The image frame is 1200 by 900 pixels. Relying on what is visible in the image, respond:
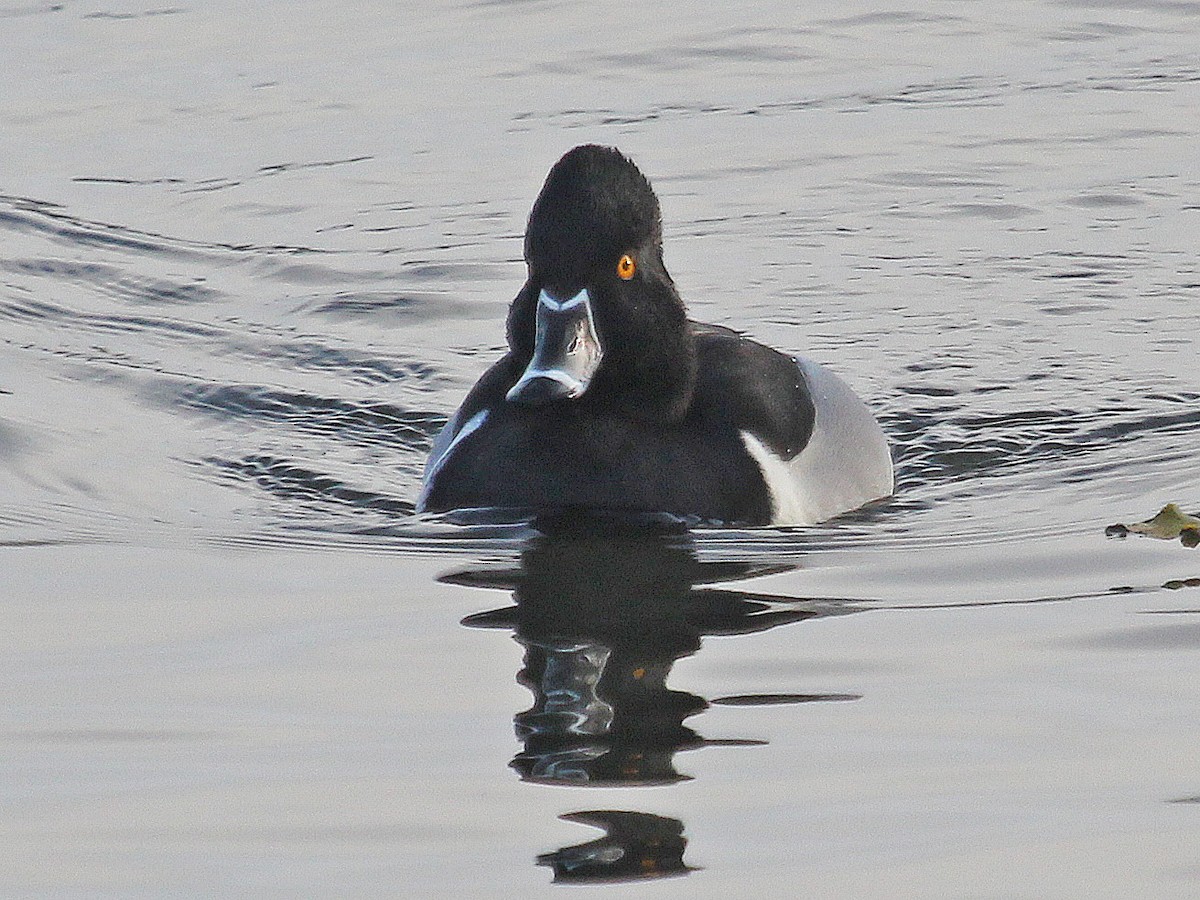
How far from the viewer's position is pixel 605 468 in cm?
744

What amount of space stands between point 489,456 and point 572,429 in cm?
28

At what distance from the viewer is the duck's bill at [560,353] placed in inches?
283

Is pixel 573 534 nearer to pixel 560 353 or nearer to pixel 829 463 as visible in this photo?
pixel 560 353

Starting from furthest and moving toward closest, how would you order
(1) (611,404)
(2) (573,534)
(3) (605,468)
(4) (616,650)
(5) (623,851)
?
(1) (611,404) < (3) (605,468) < (2) (573,534) < (4) (616,650) < (5) (623,851)

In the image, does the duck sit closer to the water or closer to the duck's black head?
the duck's black head

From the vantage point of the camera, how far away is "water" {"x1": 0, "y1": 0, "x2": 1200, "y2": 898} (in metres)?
4.89

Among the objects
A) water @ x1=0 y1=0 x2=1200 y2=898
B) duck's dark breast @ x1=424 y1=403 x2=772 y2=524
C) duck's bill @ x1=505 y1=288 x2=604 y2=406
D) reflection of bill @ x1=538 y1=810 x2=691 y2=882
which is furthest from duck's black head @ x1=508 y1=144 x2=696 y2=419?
reflection of bill @ x1=538 y1=810 x2=691 y2=882

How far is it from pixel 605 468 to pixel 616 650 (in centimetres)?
144

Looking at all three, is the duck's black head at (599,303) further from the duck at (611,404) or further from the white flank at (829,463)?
the white flank at (829,463)

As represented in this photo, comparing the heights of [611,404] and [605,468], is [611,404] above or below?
above

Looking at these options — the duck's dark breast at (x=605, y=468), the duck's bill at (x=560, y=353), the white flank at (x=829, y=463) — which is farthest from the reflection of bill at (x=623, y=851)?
the white flank at (x=829, y=463)

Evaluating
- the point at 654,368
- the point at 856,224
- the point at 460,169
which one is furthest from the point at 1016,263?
the point at 654,368

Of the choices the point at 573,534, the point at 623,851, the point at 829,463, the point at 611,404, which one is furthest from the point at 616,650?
the point at 829,463

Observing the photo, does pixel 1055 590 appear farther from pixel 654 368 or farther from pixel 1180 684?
pixel 654 368
